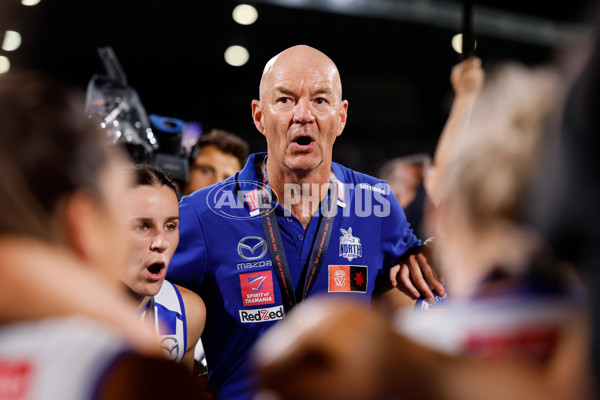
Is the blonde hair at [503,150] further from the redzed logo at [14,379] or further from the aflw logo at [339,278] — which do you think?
the aflw logo at [339,278]

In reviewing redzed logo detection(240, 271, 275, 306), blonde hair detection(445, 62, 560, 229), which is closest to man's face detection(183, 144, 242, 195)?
redzed logo detection(240, 271, 275, 306)

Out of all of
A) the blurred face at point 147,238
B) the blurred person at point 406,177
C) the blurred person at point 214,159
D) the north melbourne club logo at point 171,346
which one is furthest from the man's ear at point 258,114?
the blurred person at point 406,177

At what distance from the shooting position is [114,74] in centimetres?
365

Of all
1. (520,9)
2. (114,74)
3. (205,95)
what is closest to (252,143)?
(205,95)

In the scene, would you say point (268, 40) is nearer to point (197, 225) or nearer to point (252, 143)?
point (252, 143)

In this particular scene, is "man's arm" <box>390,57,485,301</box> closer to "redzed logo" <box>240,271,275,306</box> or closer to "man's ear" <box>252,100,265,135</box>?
"redzed logo" <box>240,271,275,306</box>

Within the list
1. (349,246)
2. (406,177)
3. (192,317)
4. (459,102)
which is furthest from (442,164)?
(406,177)

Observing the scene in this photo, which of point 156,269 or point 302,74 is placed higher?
point 302,74

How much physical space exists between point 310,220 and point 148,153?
1054 mm

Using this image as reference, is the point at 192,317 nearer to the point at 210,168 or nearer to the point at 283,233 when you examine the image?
the point at 283,233

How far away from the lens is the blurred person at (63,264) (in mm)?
947

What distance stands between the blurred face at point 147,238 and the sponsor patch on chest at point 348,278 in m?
0.72

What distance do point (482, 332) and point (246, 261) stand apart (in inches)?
68.5

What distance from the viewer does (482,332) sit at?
0.94 meters
